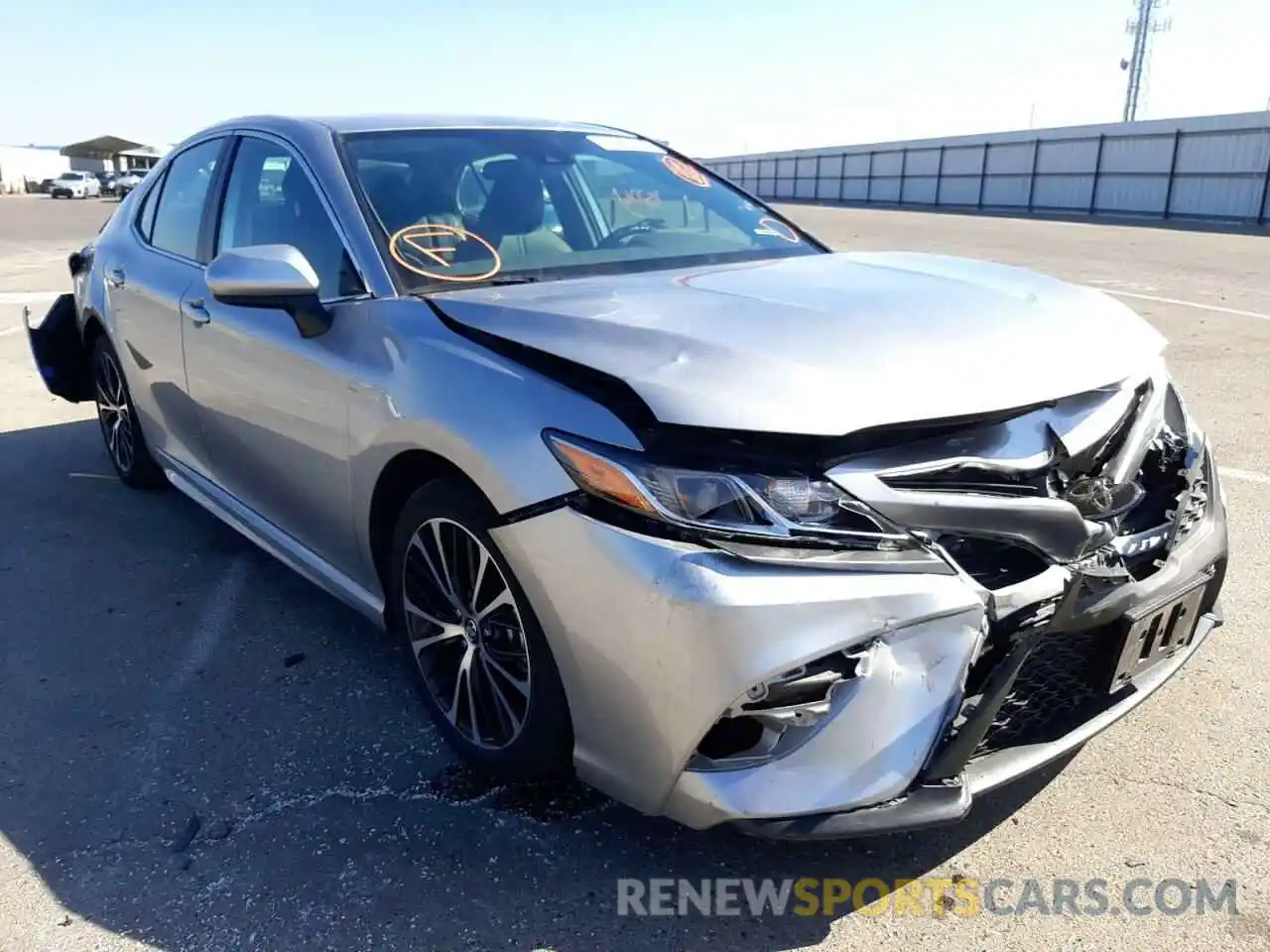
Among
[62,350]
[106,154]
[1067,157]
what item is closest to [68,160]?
[106,154]

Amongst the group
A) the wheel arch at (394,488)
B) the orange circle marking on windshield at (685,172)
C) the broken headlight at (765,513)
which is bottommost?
the wheel arch at (394,488)

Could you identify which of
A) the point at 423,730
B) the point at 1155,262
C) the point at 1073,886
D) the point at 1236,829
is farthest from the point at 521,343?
the point at 1155,262

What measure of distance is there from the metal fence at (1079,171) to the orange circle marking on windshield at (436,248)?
27.8m

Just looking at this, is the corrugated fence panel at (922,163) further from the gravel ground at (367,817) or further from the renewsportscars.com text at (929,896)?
the renewsportscars.com text at (929,896)

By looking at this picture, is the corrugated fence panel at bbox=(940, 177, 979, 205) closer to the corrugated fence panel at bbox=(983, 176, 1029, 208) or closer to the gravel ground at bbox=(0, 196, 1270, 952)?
the corrugated fence panel at bbox=(983, 176, 1029, 208)

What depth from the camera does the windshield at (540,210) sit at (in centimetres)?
287

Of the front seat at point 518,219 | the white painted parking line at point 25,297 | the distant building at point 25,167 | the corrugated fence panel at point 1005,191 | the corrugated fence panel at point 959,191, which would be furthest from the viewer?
the distant building at point 25,167

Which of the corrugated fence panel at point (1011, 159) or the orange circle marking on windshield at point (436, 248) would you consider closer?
the orange circle marking on windshield at point (436, 248)

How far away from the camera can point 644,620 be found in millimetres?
1880

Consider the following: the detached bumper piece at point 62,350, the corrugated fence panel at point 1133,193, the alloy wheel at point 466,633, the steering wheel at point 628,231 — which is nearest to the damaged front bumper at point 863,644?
the alloy wheel at point 466,633

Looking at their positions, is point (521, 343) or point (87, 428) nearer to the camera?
point (521, 343)

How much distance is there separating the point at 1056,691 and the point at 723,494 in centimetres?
91

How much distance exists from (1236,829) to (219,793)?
247 centimetres

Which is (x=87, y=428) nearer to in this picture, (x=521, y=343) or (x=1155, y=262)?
(x=521, y=343)
